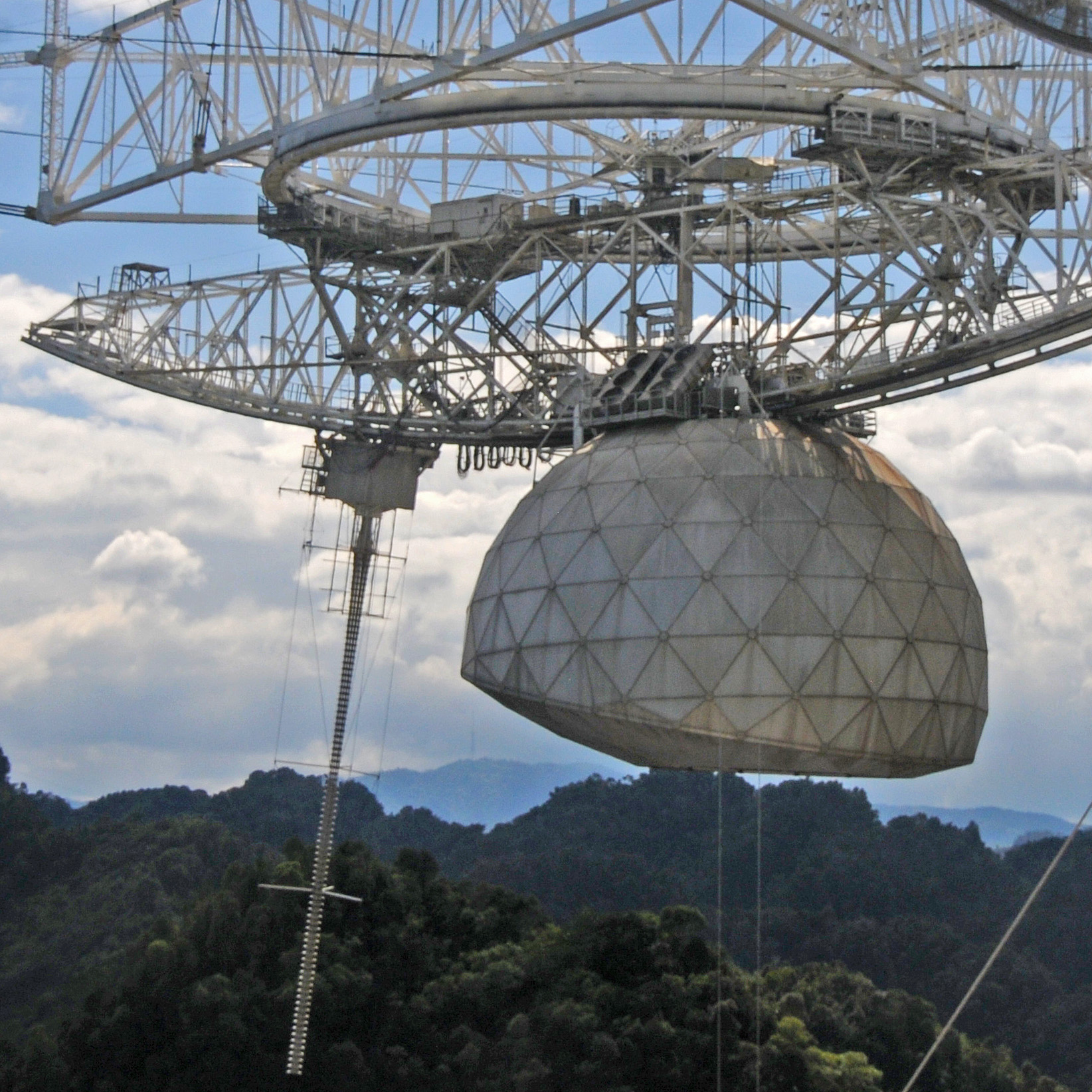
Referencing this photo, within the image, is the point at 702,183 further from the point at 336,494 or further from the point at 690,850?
the point at 690,850

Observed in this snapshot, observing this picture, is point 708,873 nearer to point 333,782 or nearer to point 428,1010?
point 428,1010

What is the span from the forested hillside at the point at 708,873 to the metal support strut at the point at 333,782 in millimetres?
38094

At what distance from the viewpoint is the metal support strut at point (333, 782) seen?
2985 inches

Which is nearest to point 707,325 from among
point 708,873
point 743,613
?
point 743,613

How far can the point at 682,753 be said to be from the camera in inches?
2655

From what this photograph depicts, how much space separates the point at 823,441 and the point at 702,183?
29.3 feet

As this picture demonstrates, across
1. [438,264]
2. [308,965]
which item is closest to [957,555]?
[438,264]

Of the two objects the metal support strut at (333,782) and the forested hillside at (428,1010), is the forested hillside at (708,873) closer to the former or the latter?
the forested hillside at (428,1010)

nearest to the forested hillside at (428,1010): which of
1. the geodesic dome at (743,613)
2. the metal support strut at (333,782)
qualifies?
the metal support strut at (333,782)

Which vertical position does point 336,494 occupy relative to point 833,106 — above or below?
below

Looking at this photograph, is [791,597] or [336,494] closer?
[791,597]

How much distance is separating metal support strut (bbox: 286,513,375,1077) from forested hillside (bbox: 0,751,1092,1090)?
3809cm

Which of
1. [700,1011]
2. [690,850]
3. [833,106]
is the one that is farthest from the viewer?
[690,850]

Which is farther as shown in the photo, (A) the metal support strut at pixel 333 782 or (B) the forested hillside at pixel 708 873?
(B) the forested hillside at pixel 708 873
